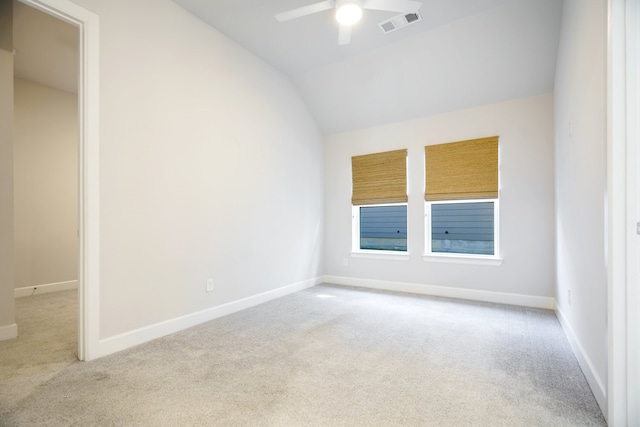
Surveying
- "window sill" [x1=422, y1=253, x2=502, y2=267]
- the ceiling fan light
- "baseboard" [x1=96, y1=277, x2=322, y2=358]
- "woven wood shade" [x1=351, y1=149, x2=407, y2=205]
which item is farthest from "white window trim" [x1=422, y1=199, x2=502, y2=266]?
the ceiling fan light

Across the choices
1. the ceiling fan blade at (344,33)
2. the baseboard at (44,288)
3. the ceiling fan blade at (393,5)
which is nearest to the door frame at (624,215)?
the ceiling fan blade at (393,5)

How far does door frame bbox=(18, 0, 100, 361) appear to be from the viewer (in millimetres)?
2254

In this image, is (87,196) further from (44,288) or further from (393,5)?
(44,288)

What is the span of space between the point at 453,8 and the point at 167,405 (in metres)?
3.86

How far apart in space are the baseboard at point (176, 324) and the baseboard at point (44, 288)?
115 inches

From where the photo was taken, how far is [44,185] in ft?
14.8

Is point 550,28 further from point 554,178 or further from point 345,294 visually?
point 345,294

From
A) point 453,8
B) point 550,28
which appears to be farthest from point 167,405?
point 550,28

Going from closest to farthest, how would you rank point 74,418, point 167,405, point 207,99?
point 74,418 < point 167,405 < point 207,99

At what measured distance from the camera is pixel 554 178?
139 inches

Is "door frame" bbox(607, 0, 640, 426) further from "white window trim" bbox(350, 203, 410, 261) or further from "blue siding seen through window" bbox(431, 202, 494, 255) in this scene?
"white window trim" bbox(350, 203, 410, 261)

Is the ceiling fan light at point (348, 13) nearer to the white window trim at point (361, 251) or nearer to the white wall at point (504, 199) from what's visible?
the white wall at point (504, 199)

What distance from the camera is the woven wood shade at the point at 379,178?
14.9 ft

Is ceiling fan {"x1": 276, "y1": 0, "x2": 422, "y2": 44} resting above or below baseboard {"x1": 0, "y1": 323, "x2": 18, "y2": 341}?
above
